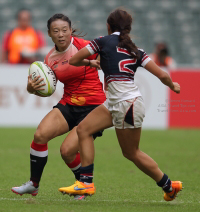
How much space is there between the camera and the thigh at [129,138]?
4.91m

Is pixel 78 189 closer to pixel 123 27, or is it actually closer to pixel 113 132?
pixel 123 27

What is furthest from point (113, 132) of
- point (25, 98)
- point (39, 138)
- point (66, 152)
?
point (39, 138)

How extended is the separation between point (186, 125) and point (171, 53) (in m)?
5.66

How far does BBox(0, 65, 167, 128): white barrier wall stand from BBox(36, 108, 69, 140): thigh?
276 inches

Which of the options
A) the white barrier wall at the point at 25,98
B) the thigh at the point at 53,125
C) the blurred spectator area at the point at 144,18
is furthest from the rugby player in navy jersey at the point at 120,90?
the blurred spectator area at the point at 144,18

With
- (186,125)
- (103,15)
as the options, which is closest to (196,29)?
(103,15)

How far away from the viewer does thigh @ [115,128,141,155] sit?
16.1ft

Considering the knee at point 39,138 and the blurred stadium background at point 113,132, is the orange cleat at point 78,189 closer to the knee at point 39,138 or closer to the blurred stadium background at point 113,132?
the blurred stadium background at point 113,132

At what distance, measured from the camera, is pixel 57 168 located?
25.4 feet

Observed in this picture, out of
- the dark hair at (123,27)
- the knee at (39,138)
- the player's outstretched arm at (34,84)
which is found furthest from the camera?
the player's outstretched arm at (34,84)

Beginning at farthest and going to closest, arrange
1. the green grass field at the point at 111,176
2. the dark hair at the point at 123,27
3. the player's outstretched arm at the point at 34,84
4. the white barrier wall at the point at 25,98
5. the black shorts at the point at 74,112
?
1. the white barrier wall at the point at 25,98
2. the black shorts at the point at 74,112
3. the player's outstretched arm at the point at 34,84
4. the green grass field at the point at 111,176
5. the dark hair at the point at 123,27

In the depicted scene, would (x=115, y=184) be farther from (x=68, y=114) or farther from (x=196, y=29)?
(x=196, y=29)

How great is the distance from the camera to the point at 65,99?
227 inches

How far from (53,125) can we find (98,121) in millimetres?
632
